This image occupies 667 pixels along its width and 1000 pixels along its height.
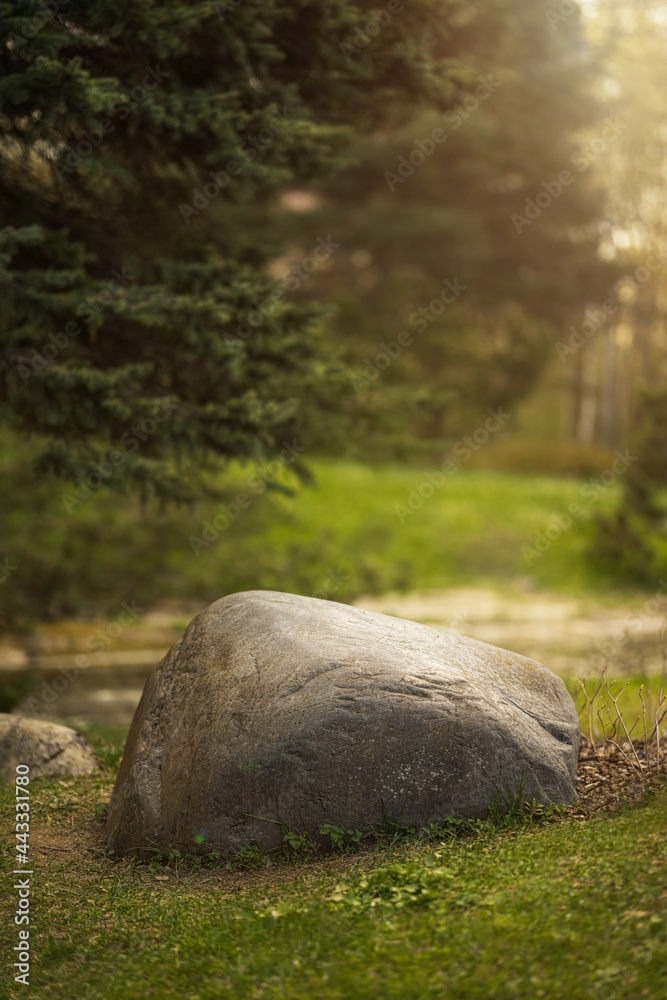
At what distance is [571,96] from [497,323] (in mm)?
8077

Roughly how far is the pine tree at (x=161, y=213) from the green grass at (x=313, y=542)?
3.38 feet

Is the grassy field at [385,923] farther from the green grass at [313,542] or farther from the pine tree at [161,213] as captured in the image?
the green grass at [313,542]

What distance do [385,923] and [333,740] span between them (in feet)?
2.87

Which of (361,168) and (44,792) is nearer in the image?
(44,792)

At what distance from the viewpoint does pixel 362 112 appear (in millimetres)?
7797

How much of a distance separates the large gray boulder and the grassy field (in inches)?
7.5

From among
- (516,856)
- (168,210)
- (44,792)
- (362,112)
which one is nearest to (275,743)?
(516,856)

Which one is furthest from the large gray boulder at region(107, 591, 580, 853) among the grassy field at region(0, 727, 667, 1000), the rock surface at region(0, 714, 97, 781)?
the rock surface at region(0, 714, 97, 781)

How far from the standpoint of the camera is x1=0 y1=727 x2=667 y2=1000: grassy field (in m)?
2.73

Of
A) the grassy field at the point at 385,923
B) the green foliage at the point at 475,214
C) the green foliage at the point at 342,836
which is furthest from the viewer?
the green foliage at the point at 475,214

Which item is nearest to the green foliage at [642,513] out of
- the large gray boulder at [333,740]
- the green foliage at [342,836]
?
the large gray boulder at [333,740]

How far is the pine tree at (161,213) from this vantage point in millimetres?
5715

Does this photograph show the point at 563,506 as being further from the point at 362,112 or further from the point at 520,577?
the point at 362,112

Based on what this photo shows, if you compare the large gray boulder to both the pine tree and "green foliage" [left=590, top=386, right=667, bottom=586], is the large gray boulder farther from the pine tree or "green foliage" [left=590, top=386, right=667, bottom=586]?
"green foliage" [left=590, top=386, right=667, bottom=586]
